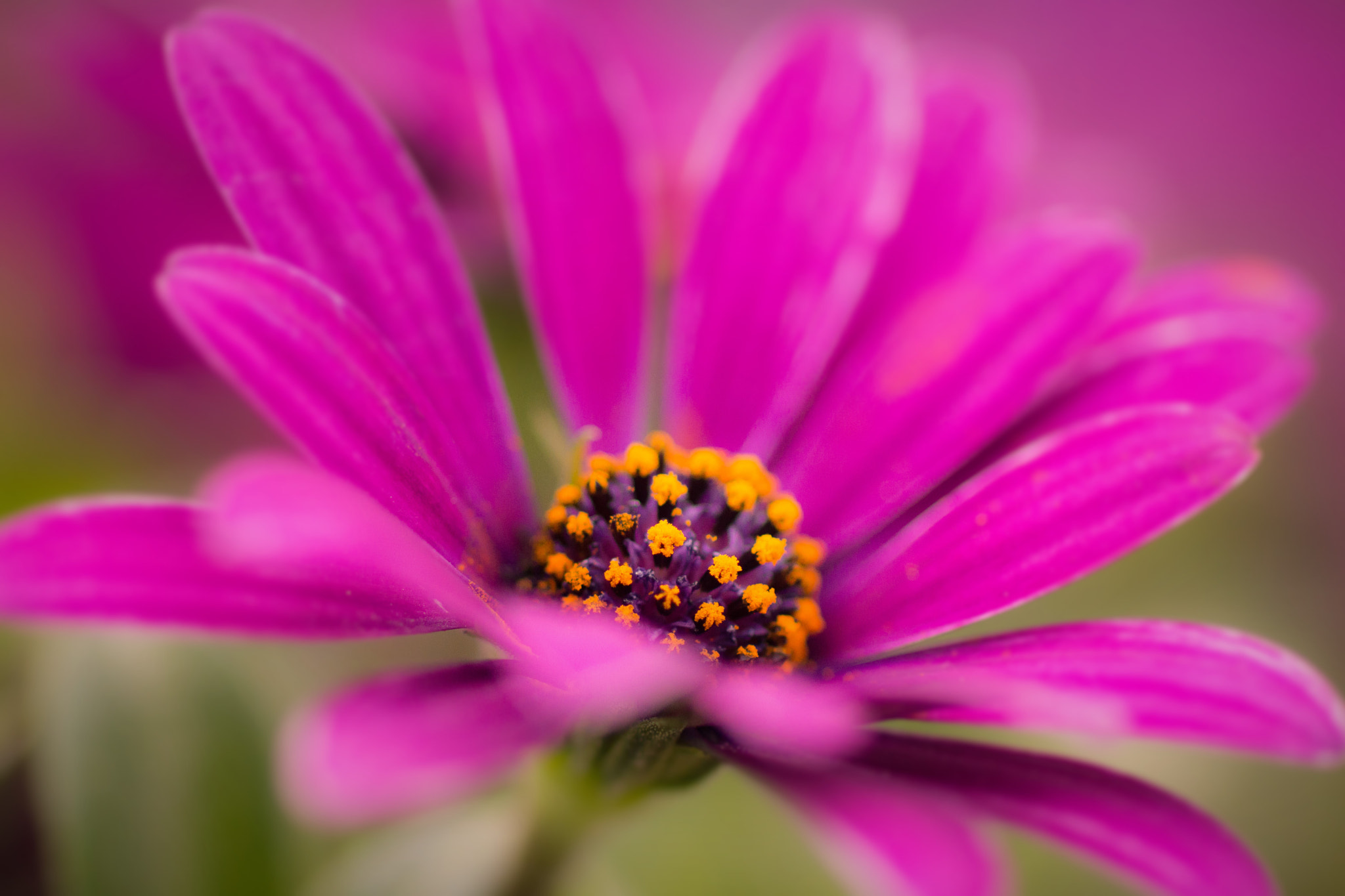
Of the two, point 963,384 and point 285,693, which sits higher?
point 963,384

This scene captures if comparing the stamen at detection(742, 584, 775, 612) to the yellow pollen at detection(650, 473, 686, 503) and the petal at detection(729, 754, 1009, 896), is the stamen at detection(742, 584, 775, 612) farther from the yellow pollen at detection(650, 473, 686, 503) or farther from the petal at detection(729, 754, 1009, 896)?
the petal at detection(729, 754, 1009, 896)

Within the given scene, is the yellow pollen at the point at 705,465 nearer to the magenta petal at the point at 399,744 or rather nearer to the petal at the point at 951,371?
the petal at the point at 951,371

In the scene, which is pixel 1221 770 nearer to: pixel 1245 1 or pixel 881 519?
pixel 881 519

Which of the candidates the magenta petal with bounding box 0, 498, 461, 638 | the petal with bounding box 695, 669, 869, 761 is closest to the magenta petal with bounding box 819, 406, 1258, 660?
the petal with bounding box 695, 669, 869, 761

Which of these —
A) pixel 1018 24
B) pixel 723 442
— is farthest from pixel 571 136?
pixel 1018 24

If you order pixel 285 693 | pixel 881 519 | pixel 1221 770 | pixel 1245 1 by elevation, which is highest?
pixel 1245 1

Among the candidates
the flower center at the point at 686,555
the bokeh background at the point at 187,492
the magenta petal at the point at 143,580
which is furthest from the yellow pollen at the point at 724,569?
the magenta petal at the point at 143,580
